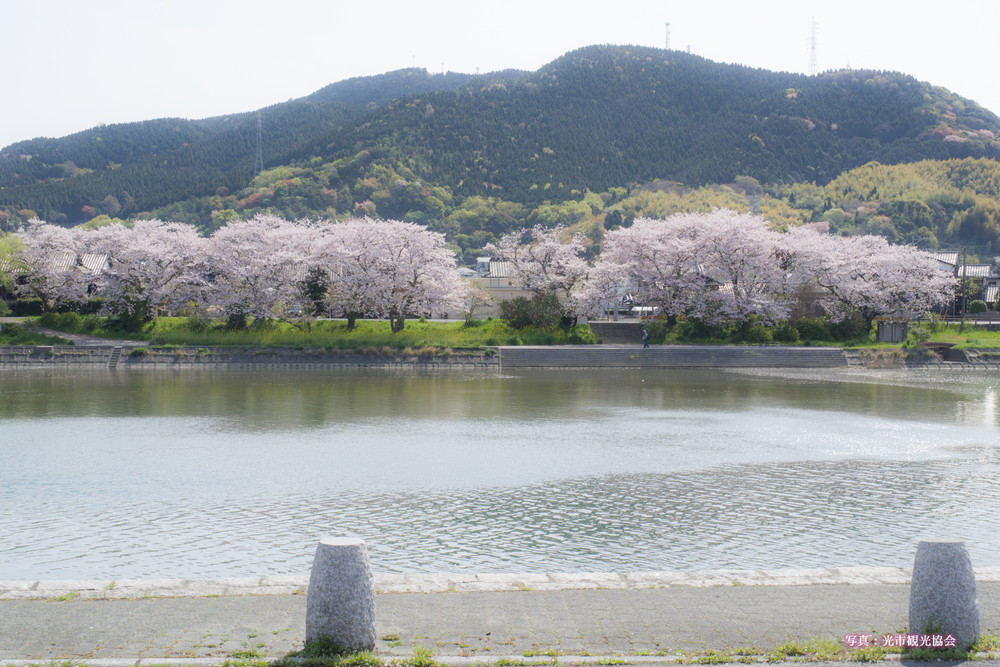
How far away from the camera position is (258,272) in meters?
47.2

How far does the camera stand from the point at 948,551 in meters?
5.80

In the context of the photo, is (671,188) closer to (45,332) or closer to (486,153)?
(486,153)

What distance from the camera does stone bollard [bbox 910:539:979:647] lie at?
579 cm

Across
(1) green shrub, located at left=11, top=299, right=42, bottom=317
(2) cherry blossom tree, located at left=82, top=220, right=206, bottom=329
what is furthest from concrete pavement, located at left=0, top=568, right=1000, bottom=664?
(1) green shrub, located at left=11, top=299, right=42, bottom=317

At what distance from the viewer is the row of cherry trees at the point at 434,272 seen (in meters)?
47.5

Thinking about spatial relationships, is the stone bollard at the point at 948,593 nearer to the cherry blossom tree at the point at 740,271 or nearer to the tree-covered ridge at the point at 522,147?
the cherry blossom tree at the point at 740,271

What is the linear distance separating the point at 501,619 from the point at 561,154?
415ft

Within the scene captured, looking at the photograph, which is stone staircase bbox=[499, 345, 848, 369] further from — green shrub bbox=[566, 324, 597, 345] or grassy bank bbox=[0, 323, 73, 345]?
grassy bank bbox=[0, 323, 73, 345]

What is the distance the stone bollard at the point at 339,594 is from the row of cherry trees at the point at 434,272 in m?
41.5

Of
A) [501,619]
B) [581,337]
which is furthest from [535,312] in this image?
[501,619]

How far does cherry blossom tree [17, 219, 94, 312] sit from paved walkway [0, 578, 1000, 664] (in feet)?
161

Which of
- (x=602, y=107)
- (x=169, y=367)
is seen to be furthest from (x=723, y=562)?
(x=602, y=107)

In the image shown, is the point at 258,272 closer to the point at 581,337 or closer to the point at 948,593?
the point at 581,337

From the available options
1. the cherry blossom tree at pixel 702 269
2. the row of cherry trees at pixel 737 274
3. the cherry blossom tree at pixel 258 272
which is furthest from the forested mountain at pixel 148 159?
the cherry blossom tree at pixel 702 269
